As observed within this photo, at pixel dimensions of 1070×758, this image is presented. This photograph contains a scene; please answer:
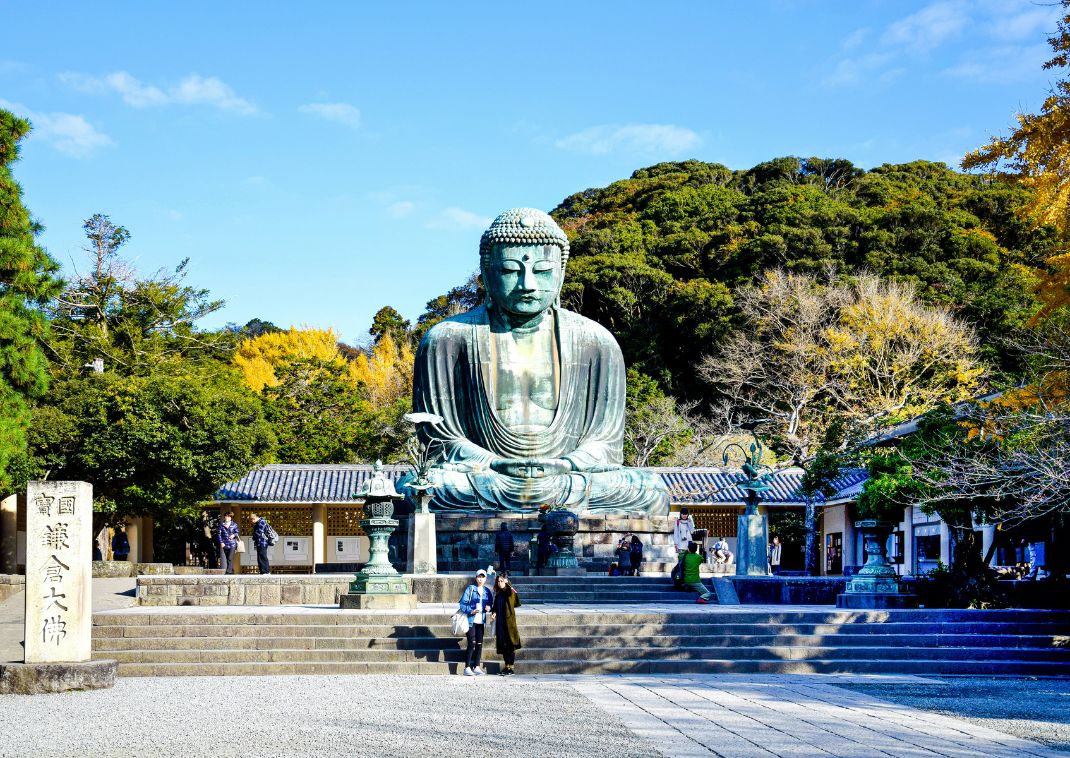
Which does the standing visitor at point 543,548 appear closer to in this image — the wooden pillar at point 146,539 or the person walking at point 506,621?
the person walking at point 506,621

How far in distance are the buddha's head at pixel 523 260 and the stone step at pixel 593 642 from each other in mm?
10391

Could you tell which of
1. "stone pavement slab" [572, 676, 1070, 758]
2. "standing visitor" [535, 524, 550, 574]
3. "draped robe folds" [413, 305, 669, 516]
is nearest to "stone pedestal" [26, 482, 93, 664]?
"stone pavement slab" [572, 676, 1070, 758]

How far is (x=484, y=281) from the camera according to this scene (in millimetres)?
24281

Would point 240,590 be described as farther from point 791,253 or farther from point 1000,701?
point 791,253

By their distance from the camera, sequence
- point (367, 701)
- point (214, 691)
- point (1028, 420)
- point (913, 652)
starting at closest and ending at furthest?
point (367, 701), point (214, 691), point (913, 652), point (1028, 420)

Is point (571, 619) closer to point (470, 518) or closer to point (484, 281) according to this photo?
point (470, 518)

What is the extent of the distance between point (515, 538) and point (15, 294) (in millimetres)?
9582

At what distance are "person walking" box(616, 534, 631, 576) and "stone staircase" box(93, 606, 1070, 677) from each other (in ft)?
19.5

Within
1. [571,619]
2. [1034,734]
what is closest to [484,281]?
[571,619]

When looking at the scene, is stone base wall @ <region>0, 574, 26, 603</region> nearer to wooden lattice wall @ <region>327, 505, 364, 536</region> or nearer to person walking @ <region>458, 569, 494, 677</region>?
person walking @ <region>458, 569, 494, 677</region>

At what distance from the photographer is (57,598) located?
38.3 feet

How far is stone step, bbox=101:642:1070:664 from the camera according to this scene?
44.3 feet

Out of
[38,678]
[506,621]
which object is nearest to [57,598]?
[38,678]

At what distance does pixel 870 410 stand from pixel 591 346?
12500mm
